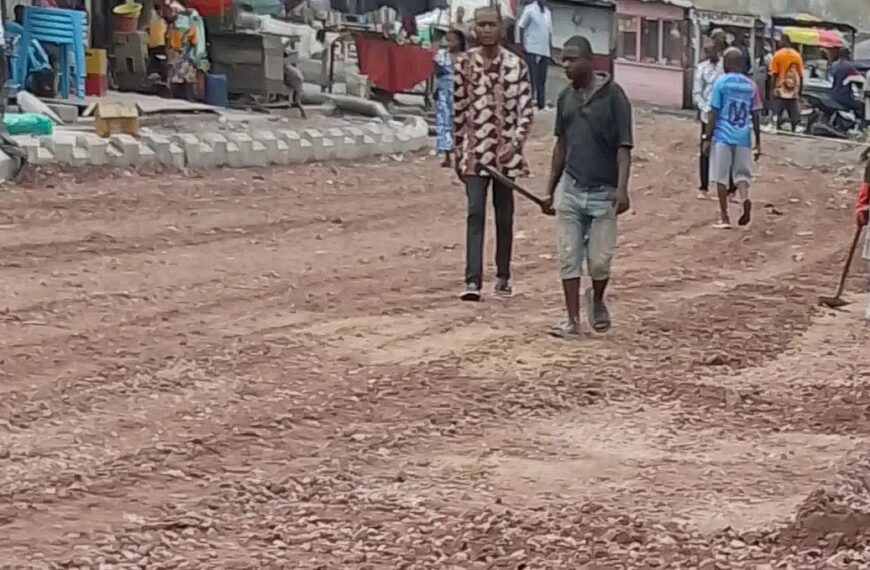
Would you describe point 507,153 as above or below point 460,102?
below

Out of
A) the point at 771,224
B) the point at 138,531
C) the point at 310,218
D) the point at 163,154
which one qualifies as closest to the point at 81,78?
the point at 163,154

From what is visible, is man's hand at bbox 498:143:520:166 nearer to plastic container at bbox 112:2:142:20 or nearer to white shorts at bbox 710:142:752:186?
white shorts at bbox 710:142:752:186

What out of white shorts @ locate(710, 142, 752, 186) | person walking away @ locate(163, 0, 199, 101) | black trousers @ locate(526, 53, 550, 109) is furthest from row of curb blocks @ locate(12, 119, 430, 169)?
black trousers @ locate(526, 53, 550, 109)

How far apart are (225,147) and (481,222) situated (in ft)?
21.6

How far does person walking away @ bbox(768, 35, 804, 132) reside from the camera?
81.3 ft

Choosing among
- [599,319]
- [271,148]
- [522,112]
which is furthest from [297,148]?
[599,319]

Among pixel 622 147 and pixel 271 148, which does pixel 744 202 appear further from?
pixel 622 147

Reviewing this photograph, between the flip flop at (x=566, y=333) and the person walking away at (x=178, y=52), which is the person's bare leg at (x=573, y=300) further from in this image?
the person walking away at (x=178, y=52)

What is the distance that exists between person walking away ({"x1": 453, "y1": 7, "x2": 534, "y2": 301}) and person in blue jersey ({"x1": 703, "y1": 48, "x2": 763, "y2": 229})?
14.8 feet

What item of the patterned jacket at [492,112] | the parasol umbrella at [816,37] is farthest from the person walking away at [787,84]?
the patterned jacket at [492,112]

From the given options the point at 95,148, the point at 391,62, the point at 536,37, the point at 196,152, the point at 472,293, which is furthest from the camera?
the point at 536,37

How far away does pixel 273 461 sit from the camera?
252 inches

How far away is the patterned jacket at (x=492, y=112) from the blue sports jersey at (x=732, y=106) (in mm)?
4495

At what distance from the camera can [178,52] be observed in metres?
19.8
